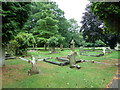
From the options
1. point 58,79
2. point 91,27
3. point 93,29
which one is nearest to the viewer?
point 58,79

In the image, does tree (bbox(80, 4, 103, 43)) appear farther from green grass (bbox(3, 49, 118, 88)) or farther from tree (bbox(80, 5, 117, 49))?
green grass (bbox(3, 49, 118, 88))

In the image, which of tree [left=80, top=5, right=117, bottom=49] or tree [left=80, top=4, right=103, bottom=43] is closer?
tree [left=80, top=5, right=117, bottom=49]

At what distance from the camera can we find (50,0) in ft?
72.5

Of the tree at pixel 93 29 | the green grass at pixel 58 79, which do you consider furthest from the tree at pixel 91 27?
the green grass at pixel 58 79

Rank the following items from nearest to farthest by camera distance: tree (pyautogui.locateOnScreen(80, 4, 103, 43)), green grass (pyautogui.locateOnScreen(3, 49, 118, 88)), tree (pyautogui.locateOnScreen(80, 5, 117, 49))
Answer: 1. green grass (pyautogui.locateOnScreen(3, 49, 118, 88))
2. tree (pyautogui.locateOnScreen(80, 5, 117, 49))
3. tree (pyautogui.locateOnScreen(80, 4, 103, 43))

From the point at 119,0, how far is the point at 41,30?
52.1 ft

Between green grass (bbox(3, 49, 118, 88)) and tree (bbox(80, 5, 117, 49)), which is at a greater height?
tree (bbox(80, 5, 117, 49))

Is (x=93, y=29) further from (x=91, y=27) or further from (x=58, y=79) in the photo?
(x=58, y=79)

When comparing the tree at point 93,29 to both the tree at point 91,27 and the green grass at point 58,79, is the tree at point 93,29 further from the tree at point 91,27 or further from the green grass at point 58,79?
the green grass at point 58,79

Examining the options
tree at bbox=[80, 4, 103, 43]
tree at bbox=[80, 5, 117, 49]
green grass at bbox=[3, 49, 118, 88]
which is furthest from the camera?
tree at bbox=[80, 4, 103, 43]

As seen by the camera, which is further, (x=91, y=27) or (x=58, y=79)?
(x=91, y=27)

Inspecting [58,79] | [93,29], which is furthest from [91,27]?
[58,79]

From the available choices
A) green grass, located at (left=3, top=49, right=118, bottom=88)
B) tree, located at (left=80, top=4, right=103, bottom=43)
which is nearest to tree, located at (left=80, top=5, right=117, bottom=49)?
tree, located at (left=80, top=4, right=103, bottom=43)

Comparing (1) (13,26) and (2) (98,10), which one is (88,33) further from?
(1) (13,26)
